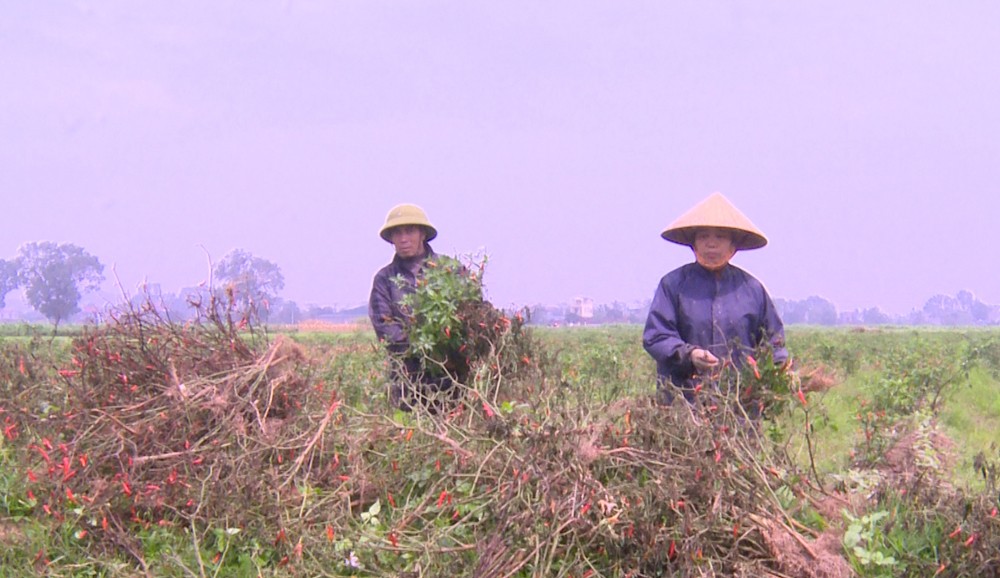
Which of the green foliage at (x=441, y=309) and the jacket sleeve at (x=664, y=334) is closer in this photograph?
the jacket sleeve at (x=664, y=334)

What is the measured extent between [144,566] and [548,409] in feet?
5.27

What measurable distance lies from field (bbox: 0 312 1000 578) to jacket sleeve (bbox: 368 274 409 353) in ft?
1.18

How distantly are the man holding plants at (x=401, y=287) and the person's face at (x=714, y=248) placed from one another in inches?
54.9

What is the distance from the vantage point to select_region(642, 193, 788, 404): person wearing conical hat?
3.77m

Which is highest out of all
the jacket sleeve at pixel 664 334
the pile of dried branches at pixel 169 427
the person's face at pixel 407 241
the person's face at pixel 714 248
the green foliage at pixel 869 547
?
the person's face at pixel 407 241

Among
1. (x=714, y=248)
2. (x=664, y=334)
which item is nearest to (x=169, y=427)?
(x=664, y=334)

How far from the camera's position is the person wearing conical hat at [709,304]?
377cm

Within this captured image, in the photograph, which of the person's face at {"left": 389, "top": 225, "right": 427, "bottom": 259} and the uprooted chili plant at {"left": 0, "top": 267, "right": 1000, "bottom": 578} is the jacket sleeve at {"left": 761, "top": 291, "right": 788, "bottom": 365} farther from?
the person's face at {"left": 389, "top": 225, "right": 427, "bottom": 259}

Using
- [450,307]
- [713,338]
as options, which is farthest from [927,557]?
[450,307]

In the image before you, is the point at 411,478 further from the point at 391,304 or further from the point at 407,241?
the point at 407,241

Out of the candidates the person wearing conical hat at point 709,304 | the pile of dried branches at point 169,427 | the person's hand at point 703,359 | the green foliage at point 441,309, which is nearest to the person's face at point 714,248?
the person wearing conical hat at point 709,304

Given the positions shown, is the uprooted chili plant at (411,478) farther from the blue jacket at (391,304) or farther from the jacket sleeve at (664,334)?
the blue jacket at (391,304)

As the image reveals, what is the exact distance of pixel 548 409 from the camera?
10.7 ft

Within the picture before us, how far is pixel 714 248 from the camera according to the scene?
12.6ft
